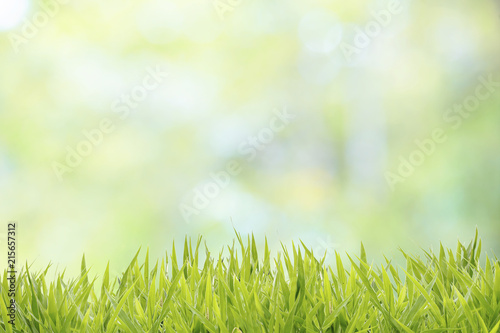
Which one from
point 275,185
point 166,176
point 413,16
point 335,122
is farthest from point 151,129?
point 413,16

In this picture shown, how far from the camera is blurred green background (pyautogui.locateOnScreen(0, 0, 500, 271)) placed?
260 centimetres

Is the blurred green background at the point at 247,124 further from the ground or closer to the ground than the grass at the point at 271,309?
further from the ground

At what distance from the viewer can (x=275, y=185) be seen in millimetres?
2713

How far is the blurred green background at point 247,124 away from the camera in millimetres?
2596

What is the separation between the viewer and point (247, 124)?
2742mm

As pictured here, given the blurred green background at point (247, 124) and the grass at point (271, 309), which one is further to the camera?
the blurred green background at point (247, 124)

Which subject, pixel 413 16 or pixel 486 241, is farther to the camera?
pixel 413 16

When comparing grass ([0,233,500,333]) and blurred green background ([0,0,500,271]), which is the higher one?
blurred green background ([0,0,500,271])

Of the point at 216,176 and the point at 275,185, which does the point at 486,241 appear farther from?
the point at 216,176

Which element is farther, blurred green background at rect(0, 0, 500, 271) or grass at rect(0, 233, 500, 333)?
blurred green background at rect(0, 0, 500, 271)

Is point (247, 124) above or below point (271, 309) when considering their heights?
above

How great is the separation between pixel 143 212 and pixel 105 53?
33.8 inches

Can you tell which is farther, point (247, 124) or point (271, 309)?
point (247, 124)

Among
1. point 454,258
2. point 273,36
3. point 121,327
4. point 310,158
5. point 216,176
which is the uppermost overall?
point 273,36
